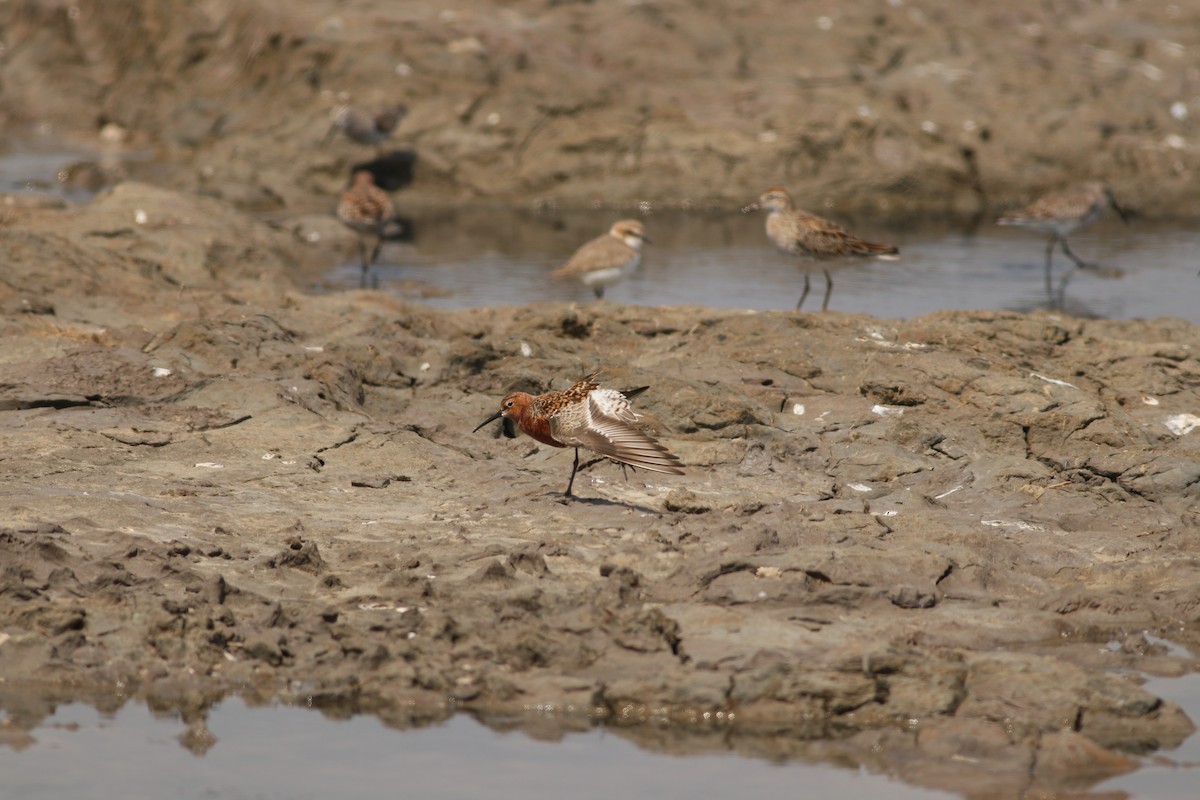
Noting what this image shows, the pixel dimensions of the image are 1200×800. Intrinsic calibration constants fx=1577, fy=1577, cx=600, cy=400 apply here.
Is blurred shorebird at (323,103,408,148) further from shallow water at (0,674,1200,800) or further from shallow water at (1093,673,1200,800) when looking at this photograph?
shallow water at (1093,673,1200,800)

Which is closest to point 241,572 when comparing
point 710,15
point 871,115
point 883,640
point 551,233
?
point 883,640

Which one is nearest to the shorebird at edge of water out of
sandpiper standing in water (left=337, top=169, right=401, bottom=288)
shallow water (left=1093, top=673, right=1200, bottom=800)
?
shallow water (left=1093, top=673, right=1200, bottom=800)

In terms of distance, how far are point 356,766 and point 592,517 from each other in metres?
2.58

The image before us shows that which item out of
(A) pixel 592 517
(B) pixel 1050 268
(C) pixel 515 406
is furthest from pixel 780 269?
(A) pixel 592 517

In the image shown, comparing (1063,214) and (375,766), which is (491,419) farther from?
(1063,214)

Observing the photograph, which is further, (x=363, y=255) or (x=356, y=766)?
(x=363, y=255)

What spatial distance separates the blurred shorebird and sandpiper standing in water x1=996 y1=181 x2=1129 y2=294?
887 cm

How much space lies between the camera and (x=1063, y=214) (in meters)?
18.5

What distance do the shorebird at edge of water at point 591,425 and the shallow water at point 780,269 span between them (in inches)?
249

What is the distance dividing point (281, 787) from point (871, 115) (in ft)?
61.0

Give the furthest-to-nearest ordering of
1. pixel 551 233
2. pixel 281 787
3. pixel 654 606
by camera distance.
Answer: pixel 551 233 < pixel 654 606 < pixel 281 787

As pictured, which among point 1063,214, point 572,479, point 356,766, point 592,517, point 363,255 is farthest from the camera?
point 1063,214

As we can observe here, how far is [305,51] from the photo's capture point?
24.9m

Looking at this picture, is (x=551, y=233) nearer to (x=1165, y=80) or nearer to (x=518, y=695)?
(x=1165, y=80)
